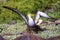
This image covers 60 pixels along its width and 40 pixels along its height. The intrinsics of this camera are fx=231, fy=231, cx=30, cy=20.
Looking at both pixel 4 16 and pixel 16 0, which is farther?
pixel 16 0

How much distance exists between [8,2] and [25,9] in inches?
13.5

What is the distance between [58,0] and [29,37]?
338 centimetres

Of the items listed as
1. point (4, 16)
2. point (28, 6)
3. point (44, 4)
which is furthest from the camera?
point (44, 4)

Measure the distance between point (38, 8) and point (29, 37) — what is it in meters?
3.15

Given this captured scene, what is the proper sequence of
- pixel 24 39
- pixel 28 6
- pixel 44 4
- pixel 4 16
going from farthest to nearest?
pixel 44 4 → pixel 28 6 → pixel 4 16 → pixel 24 39

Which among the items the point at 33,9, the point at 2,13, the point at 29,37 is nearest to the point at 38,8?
the point at 33,9

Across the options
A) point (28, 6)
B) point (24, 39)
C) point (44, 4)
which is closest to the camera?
point (24, 39)

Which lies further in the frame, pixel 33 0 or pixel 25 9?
pixel 33 0

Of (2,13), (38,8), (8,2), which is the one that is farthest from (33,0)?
(2,13)

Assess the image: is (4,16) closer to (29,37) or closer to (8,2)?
(8,2)

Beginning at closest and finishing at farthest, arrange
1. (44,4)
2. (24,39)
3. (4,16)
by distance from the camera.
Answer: (24,39) → (4,16) → (44,4)

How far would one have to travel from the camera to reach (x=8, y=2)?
3.67m

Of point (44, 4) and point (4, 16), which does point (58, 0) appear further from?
point (4, 16)

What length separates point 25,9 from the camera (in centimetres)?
350
